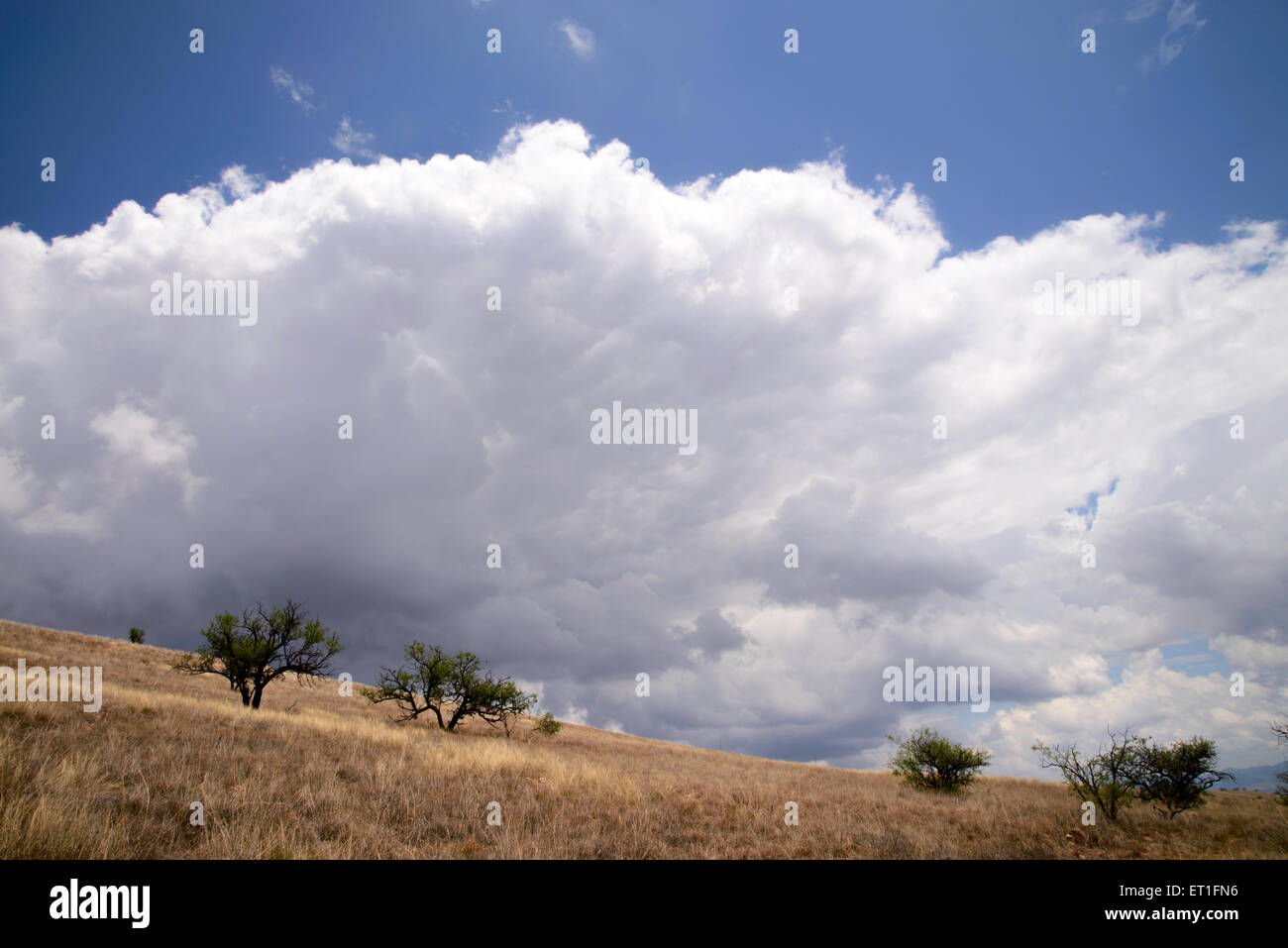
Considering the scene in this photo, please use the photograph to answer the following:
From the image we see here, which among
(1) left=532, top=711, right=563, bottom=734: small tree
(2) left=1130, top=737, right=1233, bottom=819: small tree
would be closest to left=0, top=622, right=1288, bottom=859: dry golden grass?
(2) left=1130, top=737, right=1233, bottom=819: small tree

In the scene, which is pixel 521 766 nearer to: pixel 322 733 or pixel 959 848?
pixel 322 733

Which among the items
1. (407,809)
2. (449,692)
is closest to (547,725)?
(449,692)

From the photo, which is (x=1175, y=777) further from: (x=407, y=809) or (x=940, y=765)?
(x=407, y=809)

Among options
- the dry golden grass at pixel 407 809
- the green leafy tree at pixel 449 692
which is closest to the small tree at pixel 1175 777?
the dry golden grass at pixel 407 809

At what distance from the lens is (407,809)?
9.09 m

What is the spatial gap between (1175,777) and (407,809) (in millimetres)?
24014

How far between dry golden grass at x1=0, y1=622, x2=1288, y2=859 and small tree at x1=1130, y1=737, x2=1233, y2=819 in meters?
1.03

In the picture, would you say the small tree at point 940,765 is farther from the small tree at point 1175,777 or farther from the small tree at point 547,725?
the small tree at point 547,725

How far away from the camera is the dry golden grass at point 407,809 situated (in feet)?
22.3

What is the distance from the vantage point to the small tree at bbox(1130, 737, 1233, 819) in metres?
17.5
